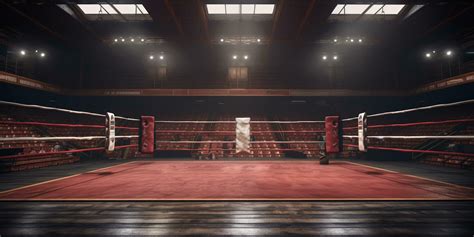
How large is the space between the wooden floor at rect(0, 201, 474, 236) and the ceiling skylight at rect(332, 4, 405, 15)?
9035 mm

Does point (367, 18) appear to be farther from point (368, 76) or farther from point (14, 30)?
point (14, 30)

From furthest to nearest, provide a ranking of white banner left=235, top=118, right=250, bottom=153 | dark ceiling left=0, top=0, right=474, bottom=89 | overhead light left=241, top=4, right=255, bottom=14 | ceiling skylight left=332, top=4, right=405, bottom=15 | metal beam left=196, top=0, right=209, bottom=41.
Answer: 1. overhead light left=241, top=4, right=255, bottom=14
2. ceiling skylight left=332, top=4, right=405, bottom=15
3. dark ceiling left=0, top=0, right=474, bottom=89
4. metal beam left=196, top=0, right=209, bottom=41
5. white banner left=235, top=118, right=250, bottom=153

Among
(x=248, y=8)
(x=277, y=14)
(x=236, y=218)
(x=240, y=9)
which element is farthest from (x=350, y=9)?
(x=236, y=218)

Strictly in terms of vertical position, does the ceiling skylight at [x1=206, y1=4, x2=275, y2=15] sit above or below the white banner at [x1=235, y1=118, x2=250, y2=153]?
above

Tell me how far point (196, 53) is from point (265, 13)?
181 inches

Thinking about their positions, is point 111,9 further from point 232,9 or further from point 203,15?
point 232,9

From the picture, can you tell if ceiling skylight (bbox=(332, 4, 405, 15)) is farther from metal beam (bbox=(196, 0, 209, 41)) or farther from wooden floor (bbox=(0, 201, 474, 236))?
wooden floor (bbox=(0, 201, 474, 236))

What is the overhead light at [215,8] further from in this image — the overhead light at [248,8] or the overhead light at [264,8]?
the overhead light at [264,8]

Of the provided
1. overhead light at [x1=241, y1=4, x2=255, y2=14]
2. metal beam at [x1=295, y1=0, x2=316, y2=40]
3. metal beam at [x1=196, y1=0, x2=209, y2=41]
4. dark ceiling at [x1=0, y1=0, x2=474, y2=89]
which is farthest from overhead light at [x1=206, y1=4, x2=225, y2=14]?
metal beam at [x1=295, y1=0, x2=316, y2=40]

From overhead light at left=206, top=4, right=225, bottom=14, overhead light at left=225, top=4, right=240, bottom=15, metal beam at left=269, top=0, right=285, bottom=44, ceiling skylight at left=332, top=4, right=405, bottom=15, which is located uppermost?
overhead light at left=225, top=4, right=240, bottom=15

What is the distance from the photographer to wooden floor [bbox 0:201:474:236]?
1.44m

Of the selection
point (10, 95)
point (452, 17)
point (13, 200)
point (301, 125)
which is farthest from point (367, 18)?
point (10, 95)

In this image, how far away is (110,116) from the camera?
3957 millimetres

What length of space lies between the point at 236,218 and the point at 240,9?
9174 mm
